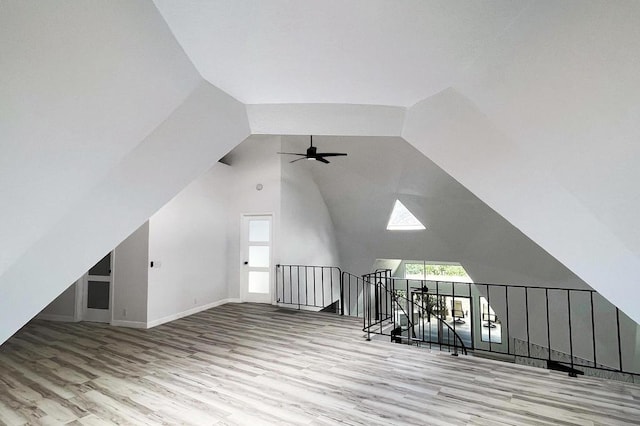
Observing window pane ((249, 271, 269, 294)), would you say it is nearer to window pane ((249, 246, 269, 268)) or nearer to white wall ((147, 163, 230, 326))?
window pane ((249, 246, 269, 268))

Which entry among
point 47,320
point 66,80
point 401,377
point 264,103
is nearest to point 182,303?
point 47,320

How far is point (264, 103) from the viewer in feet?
9.08

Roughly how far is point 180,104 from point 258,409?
2722mm

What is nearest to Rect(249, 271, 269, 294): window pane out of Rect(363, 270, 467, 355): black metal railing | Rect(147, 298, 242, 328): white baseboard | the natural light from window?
Rect(147, 298, 242, 328): white baseboard

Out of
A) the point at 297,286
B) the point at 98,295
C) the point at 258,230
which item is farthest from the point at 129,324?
the point at 297,286

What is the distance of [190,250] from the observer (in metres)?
6.81

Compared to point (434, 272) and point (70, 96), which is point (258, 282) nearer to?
point (70, 96)

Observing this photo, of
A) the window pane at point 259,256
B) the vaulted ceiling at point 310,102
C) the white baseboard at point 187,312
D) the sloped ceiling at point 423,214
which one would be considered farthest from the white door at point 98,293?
the sloped ceiling at point 423,214

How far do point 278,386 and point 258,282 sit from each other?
454 cm

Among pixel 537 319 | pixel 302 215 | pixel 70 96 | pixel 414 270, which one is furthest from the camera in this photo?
pixel 414 270

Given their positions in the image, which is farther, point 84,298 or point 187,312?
point 187,312

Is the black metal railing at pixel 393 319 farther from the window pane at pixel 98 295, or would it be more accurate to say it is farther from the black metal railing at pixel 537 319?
the window pane at pixel 98 295

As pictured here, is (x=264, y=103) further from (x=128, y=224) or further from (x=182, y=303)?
(x=182, y=303)

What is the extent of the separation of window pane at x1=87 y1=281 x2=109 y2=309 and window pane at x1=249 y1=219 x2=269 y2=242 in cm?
311
